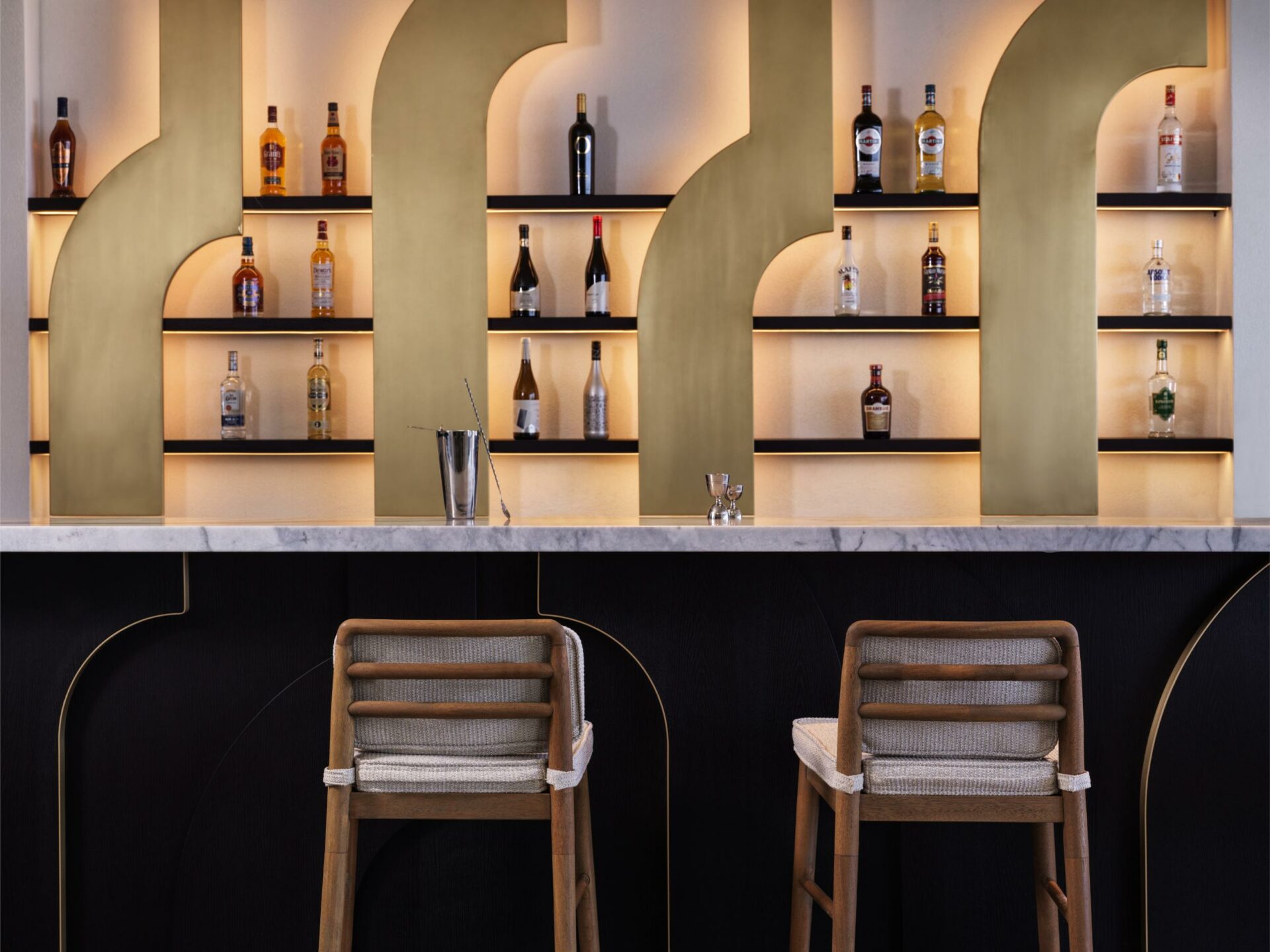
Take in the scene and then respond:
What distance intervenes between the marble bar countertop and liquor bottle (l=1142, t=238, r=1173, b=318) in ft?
4.82

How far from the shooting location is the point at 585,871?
162 cm

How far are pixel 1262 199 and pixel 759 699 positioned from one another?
2.23m

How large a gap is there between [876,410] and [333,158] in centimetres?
169

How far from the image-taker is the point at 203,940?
6.05ft

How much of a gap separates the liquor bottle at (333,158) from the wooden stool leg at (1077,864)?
2501 millimetres

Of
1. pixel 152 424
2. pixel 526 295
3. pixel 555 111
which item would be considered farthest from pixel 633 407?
pixel 152 424

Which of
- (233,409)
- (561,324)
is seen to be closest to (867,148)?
(561,324)

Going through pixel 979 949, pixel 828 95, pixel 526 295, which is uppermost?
pixel 828 95

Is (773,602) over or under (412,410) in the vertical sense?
under

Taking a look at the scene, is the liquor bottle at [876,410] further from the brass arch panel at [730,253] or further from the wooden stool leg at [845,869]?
the wooden stool leg at [845,869]

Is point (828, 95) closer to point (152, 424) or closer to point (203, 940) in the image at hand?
point (152, 424)

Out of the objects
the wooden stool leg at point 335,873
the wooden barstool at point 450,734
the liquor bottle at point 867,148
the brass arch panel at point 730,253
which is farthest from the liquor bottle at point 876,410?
the wooden stool leg at point 335,873

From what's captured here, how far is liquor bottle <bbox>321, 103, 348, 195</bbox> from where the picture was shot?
9.95 feet

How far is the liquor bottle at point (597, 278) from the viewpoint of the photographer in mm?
3031
